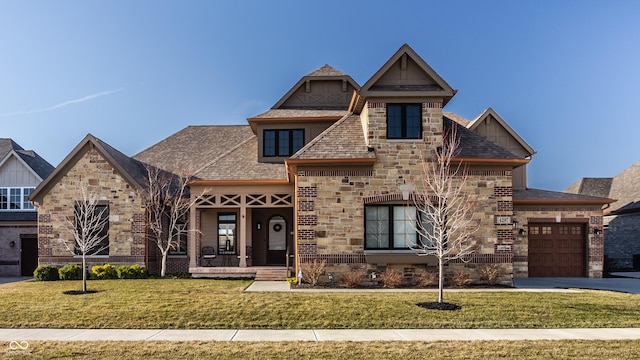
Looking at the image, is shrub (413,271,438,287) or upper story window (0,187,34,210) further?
upper story window (0,187,34,210)

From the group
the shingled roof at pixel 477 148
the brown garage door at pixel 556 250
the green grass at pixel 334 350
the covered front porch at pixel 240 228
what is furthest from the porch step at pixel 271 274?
the brown garage door at pixel 556 250

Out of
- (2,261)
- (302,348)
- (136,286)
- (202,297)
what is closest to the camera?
(302,348)

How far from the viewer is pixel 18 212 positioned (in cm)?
2433

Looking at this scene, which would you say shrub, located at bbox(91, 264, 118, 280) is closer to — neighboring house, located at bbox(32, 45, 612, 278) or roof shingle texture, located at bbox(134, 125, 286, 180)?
neighboring house, located at bbox(32, 45, 612, 278)

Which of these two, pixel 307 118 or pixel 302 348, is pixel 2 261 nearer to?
pixel 307 118

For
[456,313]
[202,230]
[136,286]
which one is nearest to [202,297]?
[136,286]

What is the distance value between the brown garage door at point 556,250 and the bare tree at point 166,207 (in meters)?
15.2

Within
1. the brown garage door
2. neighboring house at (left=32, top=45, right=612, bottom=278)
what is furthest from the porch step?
the brown garage door

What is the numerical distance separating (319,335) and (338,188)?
761 centimetres

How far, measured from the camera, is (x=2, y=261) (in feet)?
76.7

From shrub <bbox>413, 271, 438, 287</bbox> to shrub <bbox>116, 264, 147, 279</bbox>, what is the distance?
1108cm

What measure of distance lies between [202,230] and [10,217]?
35.0 feet

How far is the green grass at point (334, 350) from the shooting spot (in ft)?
26.2

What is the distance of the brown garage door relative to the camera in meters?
20.2
